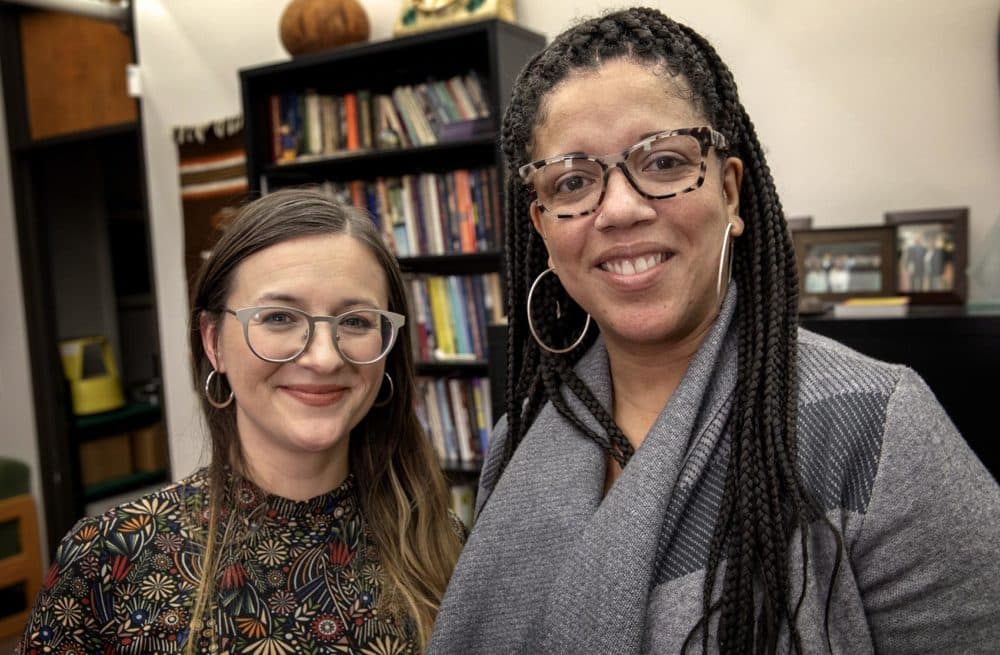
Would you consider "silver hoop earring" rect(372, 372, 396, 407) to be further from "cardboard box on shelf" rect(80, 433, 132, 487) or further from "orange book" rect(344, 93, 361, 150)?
"cardboard box on shelf" rect(80, 433, 132, 487)

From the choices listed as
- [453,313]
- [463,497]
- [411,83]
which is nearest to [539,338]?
[453,313]

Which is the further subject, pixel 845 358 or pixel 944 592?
pixel 845 358

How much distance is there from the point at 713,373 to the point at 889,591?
290 mm

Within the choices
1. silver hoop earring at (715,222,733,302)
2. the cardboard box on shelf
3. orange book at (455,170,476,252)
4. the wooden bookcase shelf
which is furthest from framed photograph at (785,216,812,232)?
the cardboard box on shelf

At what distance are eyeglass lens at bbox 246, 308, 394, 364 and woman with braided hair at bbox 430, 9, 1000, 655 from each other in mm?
301

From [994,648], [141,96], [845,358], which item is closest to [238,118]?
[141,96]

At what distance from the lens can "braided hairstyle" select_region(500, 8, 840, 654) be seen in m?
0.87

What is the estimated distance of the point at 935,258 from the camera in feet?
7.71

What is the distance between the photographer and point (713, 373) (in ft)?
3.26

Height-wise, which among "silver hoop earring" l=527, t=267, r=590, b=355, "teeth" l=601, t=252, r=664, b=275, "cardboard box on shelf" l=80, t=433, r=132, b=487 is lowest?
"cardboard box on shelf" l=80, t=433, r=132, b=487

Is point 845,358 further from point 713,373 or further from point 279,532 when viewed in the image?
point 279,532

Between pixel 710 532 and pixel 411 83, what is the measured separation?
2.65 m

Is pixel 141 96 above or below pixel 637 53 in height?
above

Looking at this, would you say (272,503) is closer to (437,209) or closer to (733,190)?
(733,190)
